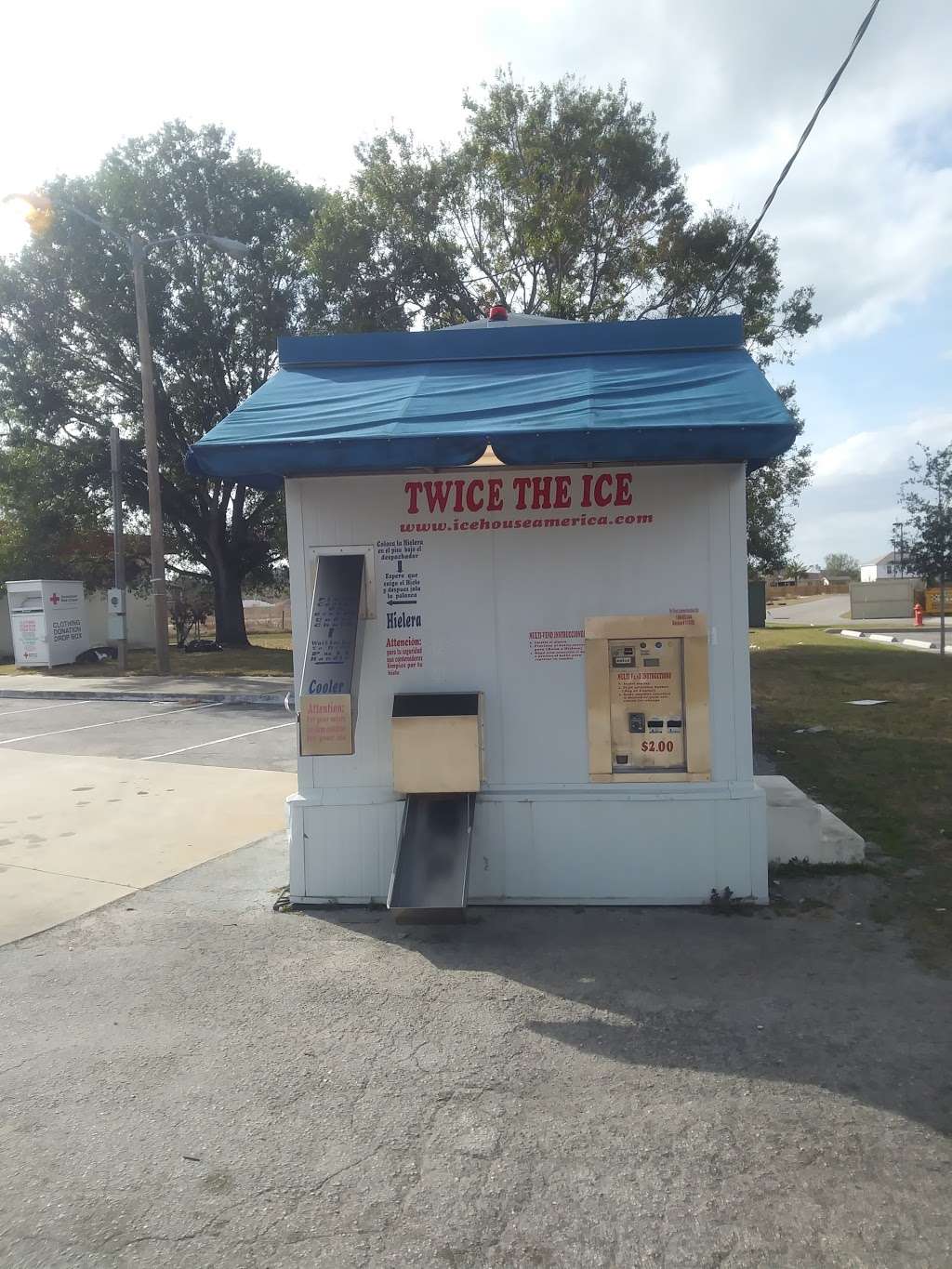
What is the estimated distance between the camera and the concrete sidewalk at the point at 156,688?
1728cm

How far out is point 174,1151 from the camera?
3.12 meters

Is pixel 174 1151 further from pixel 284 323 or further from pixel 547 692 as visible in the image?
pixel 284 323

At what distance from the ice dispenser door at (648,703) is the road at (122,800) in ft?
10.8

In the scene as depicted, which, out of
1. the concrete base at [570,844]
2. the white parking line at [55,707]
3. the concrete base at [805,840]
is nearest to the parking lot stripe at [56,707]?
the white parking line at [55,707]

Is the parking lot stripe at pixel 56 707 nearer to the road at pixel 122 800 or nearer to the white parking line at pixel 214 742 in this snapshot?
the road at pixel 122 800

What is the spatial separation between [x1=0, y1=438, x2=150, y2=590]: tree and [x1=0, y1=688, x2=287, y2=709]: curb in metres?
9.00

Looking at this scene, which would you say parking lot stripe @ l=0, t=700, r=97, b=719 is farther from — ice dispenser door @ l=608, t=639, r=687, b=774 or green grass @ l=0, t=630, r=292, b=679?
ice dispenser door @ l=608, t=639, r=687, b=774

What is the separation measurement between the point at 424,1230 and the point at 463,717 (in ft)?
8.99

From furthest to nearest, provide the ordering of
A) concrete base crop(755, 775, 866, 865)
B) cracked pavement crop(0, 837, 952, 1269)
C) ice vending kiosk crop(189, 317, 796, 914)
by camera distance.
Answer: concrete base crop(755, 775, 866, 865)
ice vending kiosk crop(189, 317, 796, 914)
cracked pavement crop(0, 837, 952, 1269)

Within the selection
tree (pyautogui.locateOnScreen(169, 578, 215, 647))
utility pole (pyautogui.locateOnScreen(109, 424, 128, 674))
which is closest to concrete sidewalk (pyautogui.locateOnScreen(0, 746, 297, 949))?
utility pole (pyautogui.locateOnScreen(109, 424, 128, 674))

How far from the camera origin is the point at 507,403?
5090 millimetres

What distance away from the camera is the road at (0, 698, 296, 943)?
20.1ft

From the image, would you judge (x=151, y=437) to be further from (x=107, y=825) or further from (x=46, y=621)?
(x=107, y=825)

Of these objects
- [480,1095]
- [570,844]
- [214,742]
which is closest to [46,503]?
[214,742]
